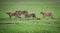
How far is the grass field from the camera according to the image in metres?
2.02

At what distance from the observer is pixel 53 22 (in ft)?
6.64

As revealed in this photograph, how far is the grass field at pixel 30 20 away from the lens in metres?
2.02

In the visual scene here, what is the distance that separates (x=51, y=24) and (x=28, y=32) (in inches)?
16.3

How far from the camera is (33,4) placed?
6.73 feet

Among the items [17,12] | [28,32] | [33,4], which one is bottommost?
[28,32]

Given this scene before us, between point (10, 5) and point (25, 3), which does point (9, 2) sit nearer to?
point (10, 5)

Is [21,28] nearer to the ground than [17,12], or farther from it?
nearer to the ground

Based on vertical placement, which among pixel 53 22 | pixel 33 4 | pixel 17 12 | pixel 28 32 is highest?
pixel 33 4

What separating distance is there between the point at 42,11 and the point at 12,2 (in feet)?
1.78

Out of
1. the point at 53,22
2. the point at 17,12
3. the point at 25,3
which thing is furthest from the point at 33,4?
the point at 53,22

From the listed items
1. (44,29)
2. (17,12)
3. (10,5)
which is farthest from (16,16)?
(44,29)

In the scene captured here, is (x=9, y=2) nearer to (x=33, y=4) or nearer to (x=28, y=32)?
(x=33, y=4)

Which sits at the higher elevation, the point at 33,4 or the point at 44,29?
the point at 33,4

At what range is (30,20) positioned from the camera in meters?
2.04
